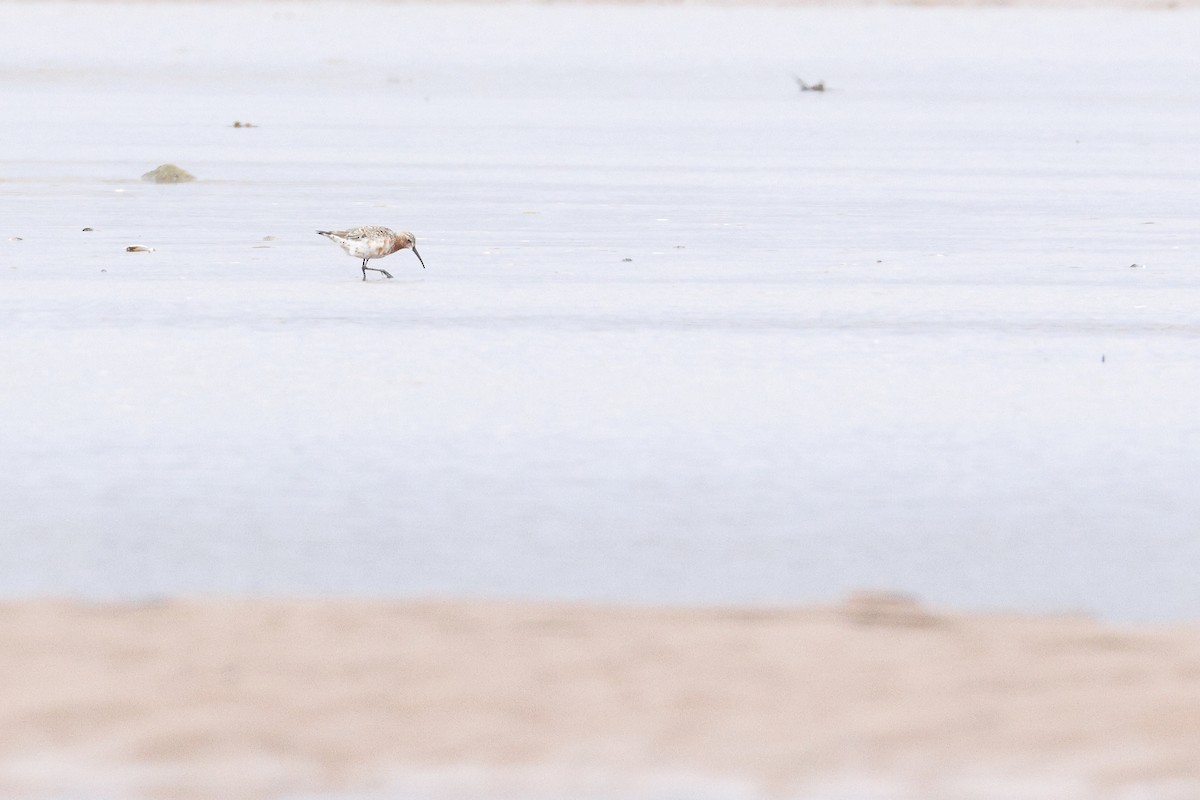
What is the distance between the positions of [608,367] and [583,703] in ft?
18.8

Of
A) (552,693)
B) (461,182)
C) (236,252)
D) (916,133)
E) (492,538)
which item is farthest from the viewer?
(916,133)

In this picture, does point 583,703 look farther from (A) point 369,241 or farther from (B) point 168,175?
(B) point 168,175

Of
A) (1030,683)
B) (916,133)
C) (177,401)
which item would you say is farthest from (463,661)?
(916,133)

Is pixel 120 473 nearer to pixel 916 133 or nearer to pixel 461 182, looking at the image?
pixel 461 182

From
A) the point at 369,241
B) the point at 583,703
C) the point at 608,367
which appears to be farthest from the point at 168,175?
the point at 583,703

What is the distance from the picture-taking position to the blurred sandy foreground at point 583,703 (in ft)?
18.2

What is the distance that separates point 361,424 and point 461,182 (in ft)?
39.3

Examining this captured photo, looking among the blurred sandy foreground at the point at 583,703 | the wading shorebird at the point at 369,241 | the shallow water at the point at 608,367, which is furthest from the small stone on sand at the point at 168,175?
the blurred sandy foreground at the point at 583,703

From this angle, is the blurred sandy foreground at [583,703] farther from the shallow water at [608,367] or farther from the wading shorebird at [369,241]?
the wading shorebird at [369,241]

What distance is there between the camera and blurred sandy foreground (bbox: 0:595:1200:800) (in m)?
5.56

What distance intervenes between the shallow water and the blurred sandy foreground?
0.55 m

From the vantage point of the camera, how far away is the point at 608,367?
1167 cm

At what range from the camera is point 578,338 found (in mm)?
12594

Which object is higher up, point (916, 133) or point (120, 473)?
point (916, 133)
